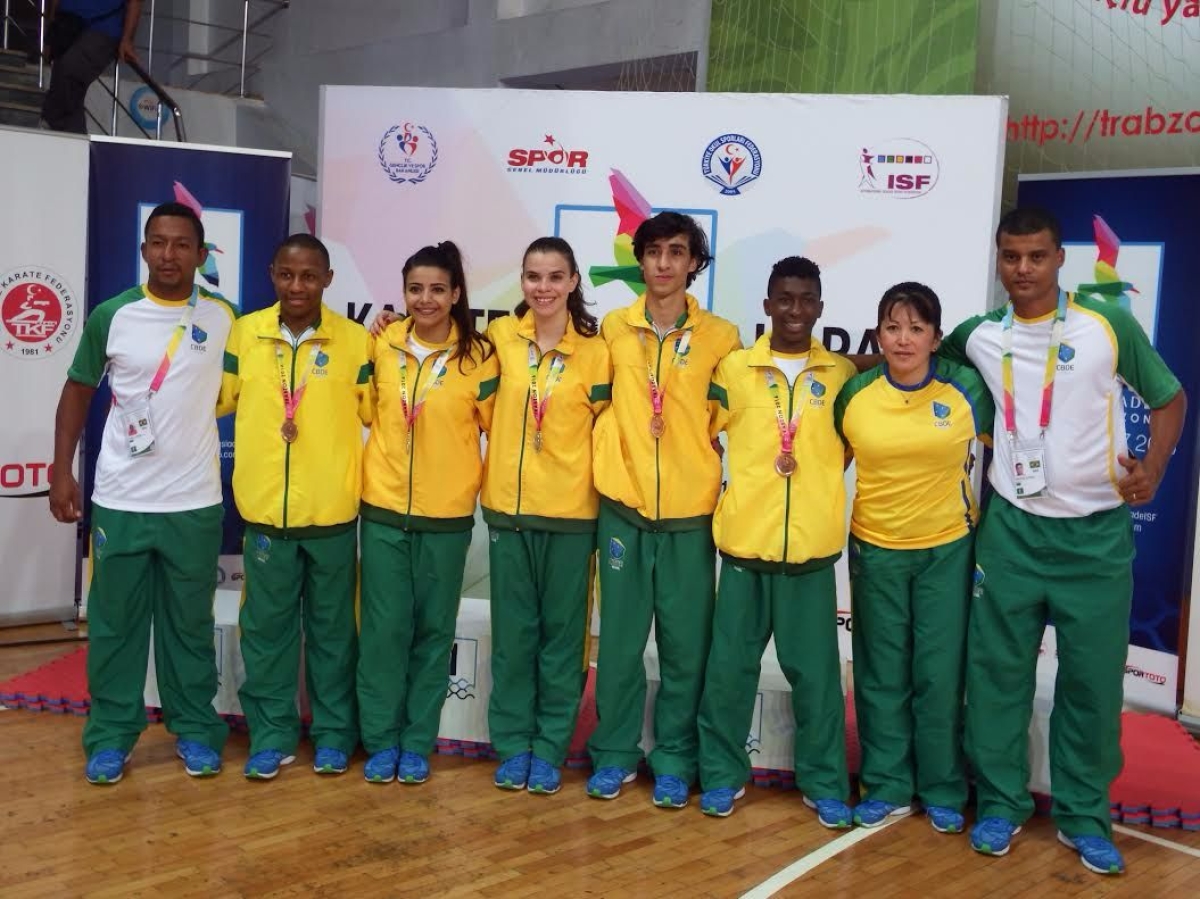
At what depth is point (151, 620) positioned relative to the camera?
3.92 metres

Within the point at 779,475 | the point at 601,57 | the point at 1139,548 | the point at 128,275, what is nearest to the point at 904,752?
the point at 779,475

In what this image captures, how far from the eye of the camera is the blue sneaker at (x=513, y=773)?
3.85 metres

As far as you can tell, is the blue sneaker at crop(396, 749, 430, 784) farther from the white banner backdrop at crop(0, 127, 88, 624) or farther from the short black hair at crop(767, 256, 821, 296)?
the white banner backdrop at crop(0, 127, 88, 624)

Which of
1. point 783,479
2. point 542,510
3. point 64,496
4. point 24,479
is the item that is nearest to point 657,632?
point 542,510

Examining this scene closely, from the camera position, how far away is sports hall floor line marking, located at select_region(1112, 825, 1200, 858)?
11.8 ft

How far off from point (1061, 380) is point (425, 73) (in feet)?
27.6

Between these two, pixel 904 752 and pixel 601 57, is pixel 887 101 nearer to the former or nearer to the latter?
pixel 904 752

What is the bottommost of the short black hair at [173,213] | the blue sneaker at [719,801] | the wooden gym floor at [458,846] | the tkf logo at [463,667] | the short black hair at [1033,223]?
the wooden gym floor at [458,846]

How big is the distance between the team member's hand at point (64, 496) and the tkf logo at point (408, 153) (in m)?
2.17

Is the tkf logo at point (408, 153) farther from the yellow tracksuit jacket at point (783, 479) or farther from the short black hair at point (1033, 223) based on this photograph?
the short black hair at point (1033, 223)

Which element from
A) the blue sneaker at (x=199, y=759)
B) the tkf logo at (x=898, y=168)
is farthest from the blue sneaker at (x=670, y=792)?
the tkf logo at (x=898, y=168)

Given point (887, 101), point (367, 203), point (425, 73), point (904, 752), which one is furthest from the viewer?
point (425, 73)

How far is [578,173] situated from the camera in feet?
17.4

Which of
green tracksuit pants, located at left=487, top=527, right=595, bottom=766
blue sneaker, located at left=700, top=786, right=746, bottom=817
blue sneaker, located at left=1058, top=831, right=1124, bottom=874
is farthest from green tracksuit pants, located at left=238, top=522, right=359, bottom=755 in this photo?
blue sneaker, located at left=1058, top=831, right=1124, bottom=874
